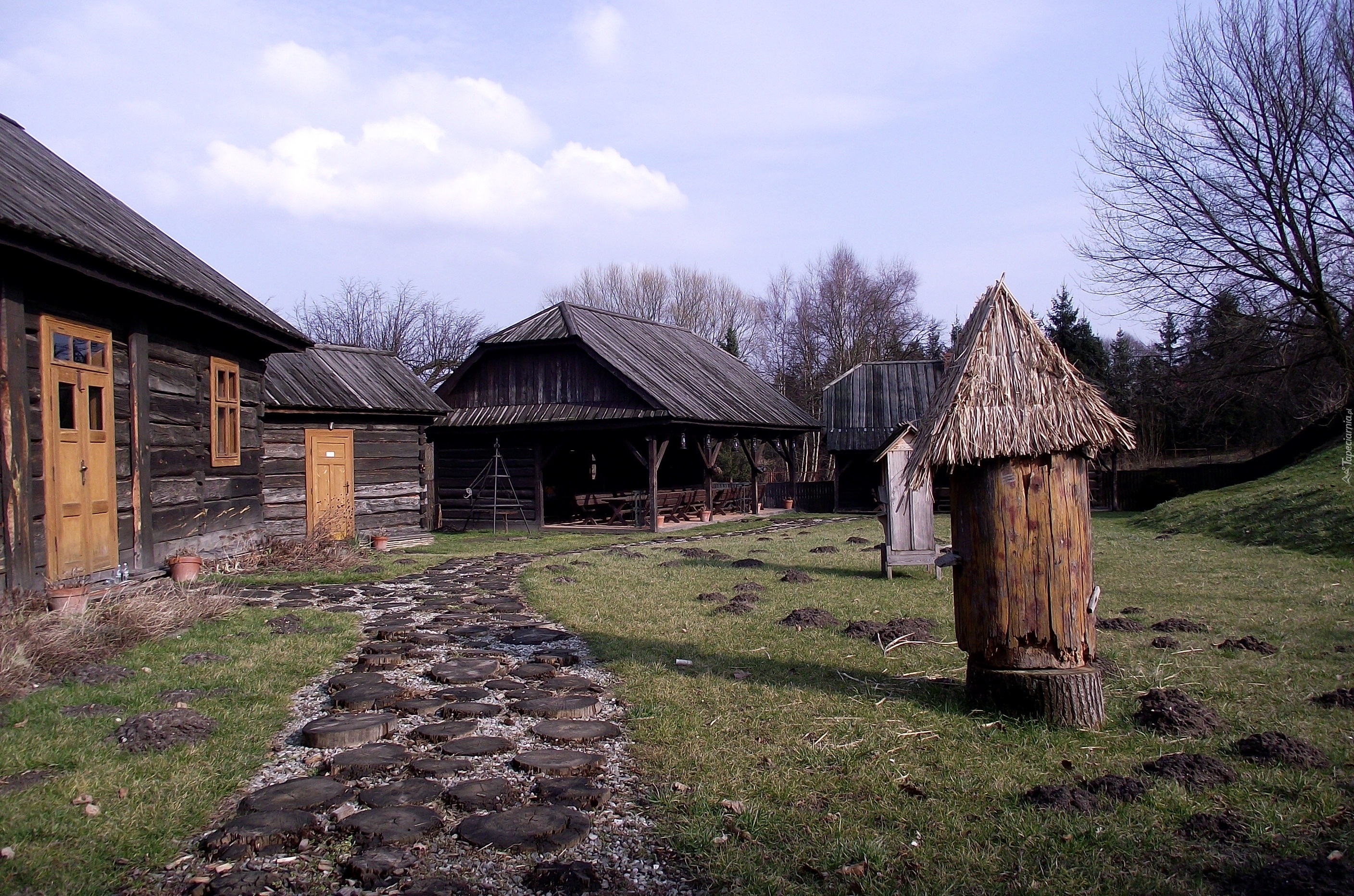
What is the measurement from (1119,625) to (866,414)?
73.8ft

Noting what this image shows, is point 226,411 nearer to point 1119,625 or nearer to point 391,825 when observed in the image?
point 391,825

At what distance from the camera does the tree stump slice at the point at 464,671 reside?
6.16 meters

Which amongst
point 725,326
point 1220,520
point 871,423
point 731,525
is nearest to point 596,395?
point 731,525

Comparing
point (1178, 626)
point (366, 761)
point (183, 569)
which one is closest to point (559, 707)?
point (366, 761)

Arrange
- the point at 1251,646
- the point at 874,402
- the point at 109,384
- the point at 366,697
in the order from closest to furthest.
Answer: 1. the point at 366,697
2. the point at 1251,646
3. the point at 109,384
4. the point at 874,402

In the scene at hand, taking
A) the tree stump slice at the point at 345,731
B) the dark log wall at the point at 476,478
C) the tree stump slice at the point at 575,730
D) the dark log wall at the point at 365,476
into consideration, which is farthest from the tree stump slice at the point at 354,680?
the dark log wall at the point at 476,478

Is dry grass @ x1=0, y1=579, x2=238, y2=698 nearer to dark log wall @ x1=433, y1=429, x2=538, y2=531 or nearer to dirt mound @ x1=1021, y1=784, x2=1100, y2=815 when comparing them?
dirt mound @ x1=1021, y1=784, x2=1100, y2=815

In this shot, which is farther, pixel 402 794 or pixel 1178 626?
pixel 1178 626

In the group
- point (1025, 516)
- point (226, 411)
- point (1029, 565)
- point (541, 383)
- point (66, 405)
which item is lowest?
point (1029, 565)

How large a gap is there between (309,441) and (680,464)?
1435 cm

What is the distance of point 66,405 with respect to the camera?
27.8 ft

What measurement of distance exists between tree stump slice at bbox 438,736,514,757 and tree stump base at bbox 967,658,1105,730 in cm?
271

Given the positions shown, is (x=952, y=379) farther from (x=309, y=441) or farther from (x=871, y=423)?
(x=871, y=423)

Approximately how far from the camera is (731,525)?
23.3 metres
